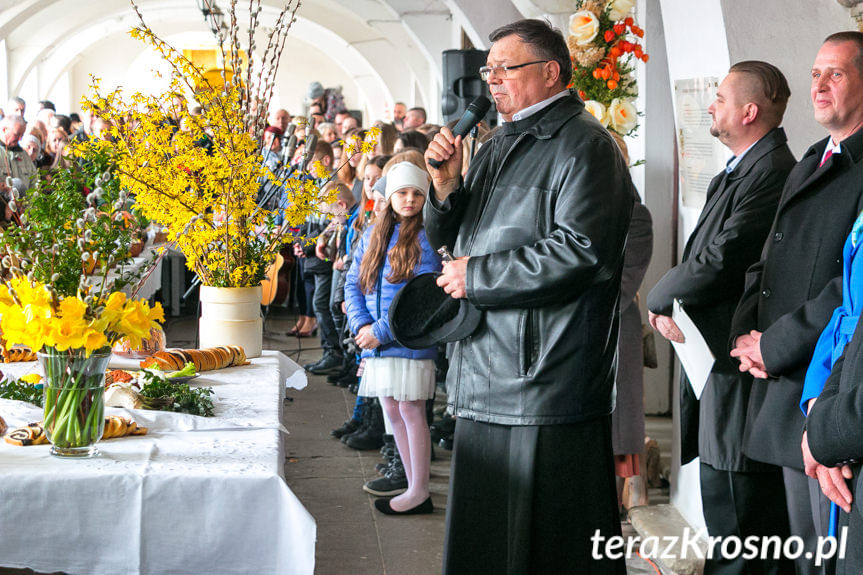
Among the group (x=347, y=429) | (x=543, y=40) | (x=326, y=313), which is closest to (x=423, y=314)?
(x=543, y=40)

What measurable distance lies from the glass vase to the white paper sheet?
1660 millimetres

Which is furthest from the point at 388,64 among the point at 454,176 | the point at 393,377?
the point at 454,176

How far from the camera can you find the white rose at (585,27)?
4.81 metres

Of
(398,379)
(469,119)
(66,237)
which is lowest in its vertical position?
(398,379)

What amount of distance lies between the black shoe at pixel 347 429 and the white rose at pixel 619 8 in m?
2.40

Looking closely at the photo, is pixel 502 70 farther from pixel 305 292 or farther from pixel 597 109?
pixel 305 292

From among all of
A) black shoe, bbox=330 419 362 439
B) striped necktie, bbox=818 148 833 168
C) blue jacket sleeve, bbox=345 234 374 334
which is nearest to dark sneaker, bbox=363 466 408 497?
blue jacket sleeve, bbox=345 234 374 334

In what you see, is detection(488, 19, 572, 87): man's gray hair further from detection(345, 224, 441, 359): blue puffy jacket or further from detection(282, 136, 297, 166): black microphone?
detection(345, 224, 441, 359): blue puffy jacket

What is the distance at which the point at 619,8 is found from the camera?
4824 millimetres

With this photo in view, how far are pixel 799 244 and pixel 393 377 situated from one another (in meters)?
1.92

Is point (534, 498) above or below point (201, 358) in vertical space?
below

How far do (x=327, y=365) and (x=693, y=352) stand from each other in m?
4.38

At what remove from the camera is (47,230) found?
2258 millimetres

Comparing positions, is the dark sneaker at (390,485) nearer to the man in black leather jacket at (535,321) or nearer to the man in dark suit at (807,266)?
the man in black leather jacket at (535,321)
